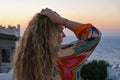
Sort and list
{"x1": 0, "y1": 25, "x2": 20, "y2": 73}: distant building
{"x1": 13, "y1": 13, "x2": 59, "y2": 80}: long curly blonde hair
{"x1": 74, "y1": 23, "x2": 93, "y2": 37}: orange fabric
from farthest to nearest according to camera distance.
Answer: {"x1": 0, "y1": 25, "x2": 20, "y2": 73}: distant building → {"x1": 74, "y1": 23, "x2": 93, "y2": 37}: orange fabric → {"x1": 13, "y1": 13, "x2": 59, "y2": 80}: long curly blonde hair

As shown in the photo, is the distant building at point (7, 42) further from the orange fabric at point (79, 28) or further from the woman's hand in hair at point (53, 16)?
the woman's hand in hair at point (53, 16)

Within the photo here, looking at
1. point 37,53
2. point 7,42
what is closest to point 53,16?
point 37,53

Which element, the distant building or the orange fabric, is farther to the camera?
the distant building

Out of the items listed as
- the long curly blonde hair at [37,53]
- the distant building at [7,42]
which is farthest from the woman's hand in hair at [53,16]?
the distant building at [7,42]

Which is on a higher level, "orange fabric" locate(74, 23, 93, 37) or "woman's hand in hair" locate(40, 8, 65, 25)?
"woman's hand in hair" locate(40, 8, 65, 25)

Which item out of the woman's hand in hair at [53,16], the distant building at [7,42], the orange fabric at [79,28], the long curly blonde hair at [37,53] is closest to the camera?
the long curly blonde hair at [37,53]

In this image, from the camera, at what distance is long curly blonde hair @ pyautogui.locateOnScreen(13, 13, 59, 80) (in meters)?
2.64

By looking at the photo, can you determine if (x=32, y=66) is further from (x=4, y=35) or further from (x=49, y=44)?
(x=4, y=35)

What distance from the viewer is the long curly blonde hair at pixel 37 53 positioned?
2645 mm

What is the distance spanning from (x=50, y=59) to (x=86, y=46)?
1.29 feet

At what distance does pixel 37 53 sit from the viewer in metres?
2.65

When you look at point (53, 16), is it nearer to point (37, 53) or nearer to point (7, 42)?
point (37, 53)

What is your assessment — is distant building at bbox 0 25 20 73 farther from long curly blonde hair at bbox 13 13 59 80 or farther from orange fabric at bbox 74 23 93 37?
long curly blonde hair at bbox 13 13 59 80

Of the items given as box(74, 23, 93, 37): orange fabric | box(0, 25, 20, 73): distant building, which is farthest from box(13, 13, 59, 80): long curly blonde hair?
box(0, 25, 20, 73): distant building
